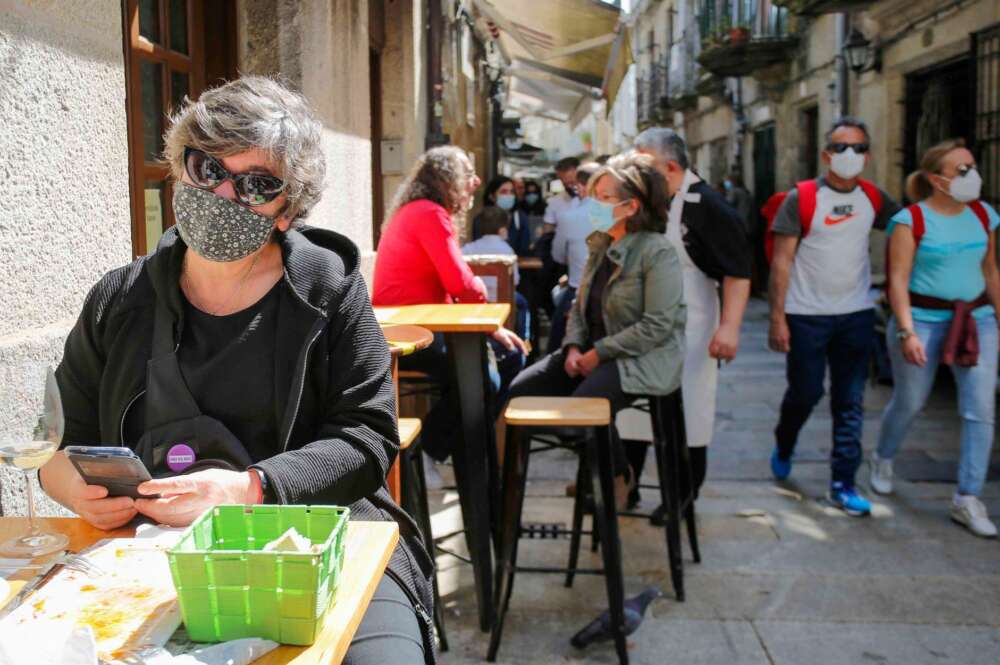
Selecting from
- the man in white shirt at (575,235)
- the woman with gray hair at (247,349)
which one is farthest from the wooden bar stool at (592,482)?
the man in white shirt at (575,235)

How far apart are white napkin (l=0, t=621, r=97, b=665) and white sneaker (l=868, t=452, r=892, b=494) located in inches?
193

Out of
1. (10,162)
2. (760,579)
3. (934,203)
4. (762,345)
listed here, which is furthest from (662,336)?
(762,345)

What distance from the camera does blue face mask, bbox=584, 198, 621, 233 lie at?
4.38m

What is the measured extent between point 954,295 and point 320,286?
145 inches

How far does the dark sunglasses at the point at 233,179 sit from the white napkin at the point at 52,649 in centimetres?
101

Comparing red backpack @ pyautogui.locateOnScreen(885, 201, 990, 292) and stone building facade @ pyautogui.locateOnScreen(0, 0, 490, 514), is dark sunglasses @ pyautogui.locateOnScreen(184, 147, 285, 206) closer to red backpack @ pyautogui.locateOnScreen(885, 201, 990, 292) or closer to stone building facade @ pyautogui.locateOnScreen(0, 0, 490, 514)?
stone building facade @ pyautogui.locateOnScreen(0, 0, 490, 514)

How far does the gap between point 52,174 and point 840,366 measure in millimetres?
3872

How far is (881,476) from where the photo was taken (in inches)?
216

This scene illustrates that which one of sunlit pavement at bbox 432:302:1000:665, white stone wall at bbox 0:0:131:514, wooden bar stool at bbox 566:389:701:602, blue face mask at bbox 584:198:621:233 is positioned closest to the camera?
white stone wall at bbox 0:0:131:514

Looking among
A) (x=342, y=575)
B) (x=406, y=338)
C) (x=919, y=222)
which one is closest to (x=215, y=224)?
(x=342, y=575)

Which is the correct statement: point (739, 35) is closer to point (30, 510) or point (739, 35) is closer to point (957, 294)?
point (957, 294)

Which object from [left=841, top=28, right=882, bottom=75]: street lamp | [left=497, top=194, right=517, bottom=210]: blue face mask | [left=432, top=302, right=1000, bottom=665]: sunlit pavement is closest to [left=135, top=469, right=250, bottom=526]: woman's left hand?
[left=432, top=302, right=1000, bottom=665]: sunlit pavement

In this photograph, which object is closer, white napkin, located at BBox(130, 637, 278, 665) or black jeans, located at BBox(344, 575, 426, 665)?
white napkin, located at BBox(130, 637, 278, 665)

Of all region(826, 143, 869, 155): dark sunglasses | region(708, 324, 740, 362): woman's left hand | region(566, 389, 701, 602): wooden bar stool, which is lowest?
region(566, 389, 701, 602): wooden bar stool
